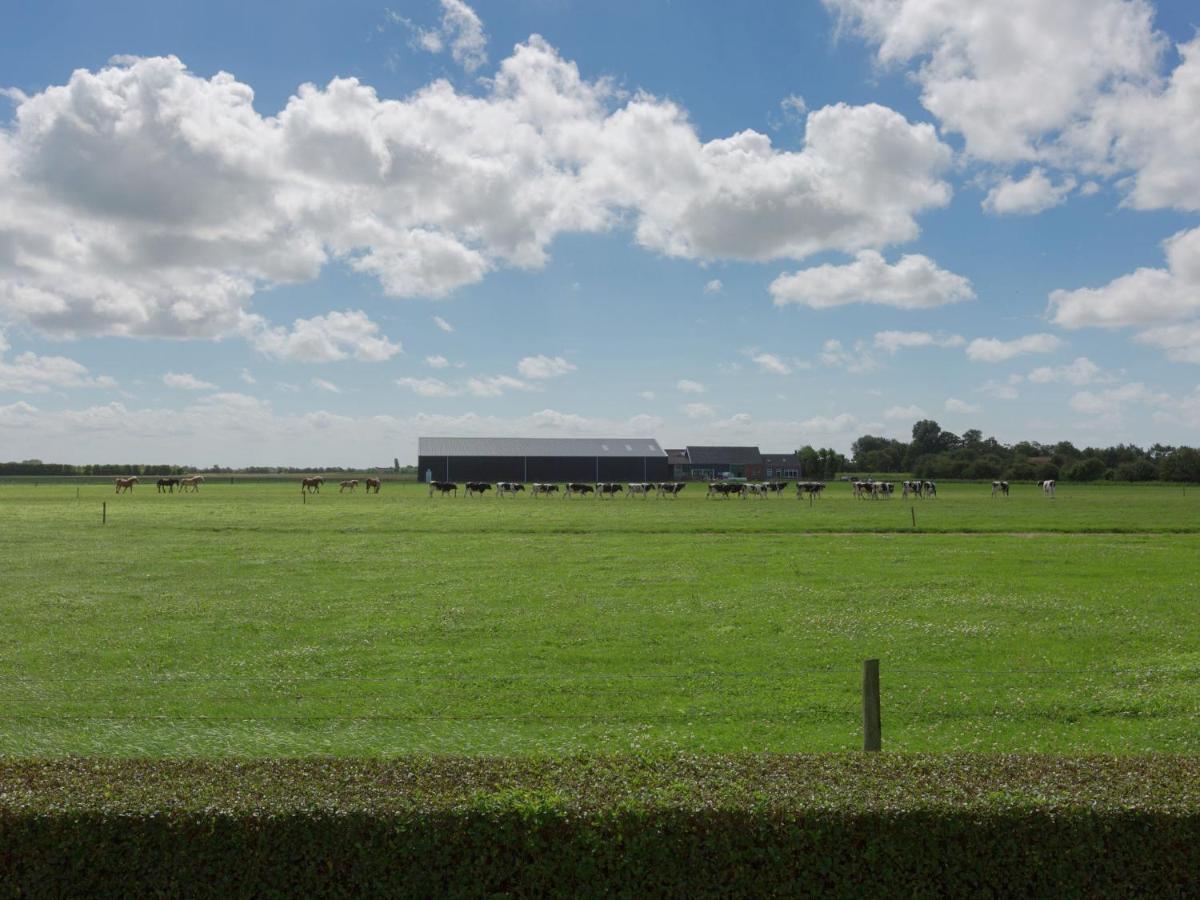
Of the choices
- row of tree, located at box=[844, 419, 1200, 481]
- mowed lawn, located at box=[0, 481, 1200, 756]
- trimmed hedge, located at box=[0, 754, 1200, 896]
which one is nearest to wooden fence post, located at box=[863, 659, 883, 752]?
trimmed hedge, located at box=[0, 754, 1200, 896]

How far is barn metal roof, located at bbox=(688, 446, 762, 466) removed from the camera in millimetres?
149250

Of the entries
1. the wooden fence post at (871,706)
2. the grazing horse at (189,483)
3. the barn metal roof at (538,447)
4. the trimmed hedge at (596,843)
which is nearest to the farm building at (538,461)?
the barn metal roof at (538,447)

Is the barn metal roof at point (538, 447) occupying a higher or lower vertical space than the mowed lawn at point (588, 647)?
higher

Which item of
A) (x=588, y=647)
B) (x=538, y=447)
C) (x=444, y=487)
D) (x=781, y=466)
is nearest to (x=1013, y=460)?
(x=781, y=466)

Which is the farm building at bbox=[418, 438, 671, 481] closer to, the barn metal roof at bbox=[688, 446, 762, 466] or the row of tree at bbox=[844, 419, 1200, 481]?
the barn metal roof at bbox=[688, 446, 762, 466]

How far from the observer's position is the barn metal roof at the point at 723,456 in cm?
14925

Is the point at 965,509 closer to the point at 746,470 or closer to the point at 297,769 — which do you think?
the point at 297,769

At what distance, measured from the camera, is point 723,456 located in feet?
497

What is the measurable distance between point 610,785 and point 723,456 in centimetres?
14636

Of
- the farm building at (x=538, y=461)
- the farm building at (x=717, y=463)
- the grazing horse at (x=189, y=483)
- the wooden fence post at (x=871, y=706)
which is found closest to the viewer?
the wooden fence post at (x=871, y=706)

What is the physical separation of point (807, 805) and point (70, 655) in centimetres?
1364

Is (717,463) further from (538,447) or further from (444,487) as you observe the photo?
(444,487)

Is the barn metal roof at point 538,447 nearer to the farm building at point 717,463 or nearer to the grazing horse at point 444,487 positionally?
the farm building at point 717,463

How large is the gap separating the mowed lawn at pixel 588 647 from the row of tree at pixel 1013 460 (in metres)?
102
